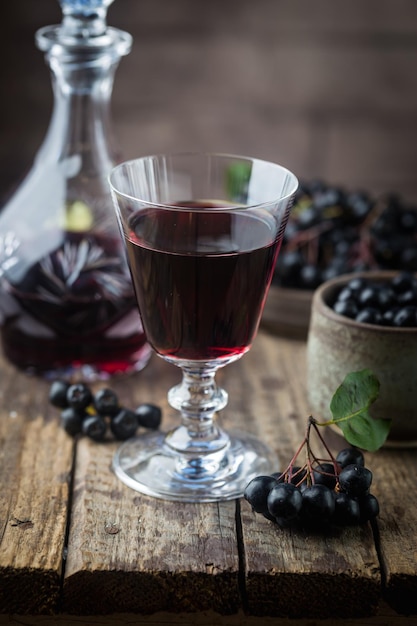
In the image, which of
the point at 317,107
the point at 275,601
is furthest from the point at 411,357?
the point at 317,107

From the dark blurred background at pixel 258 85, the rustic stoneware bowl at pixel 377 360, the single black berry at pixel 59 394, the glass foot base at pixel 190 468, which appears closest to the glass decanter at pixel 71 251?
the single black berry at pixel 59 394

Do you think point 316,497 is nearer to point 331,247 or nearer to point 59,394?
point 59,394

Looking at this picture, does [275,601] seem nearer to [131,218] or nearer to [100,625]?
[100,625]

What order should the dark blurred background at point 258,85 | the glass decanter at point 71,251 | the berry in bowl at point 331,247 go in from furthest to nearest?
the dark blurred background at point 258,85
the berry in bowl at point 331,247
the glass decanter at point 71,251

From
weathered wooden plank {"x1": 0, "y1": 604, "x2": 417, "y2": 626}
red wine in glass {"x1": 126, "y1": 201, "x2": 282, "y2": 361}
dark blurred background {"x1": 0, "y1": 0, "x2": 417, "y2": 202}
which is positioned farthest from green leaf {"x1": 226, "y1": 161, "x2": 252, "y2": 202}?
dark blurred background {"x1": 0, "y1": 0, "x2": 417, "y2": 202}

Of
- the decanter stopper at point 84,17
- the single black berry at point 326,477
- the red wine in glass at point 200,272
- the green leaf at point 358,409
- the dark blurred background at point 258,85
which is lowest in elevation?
the dark blurred background at point 258,85

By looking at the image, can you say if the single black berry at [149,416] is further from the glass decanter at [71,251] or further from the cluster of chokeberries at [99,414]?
the glass decanter at [71,251]
